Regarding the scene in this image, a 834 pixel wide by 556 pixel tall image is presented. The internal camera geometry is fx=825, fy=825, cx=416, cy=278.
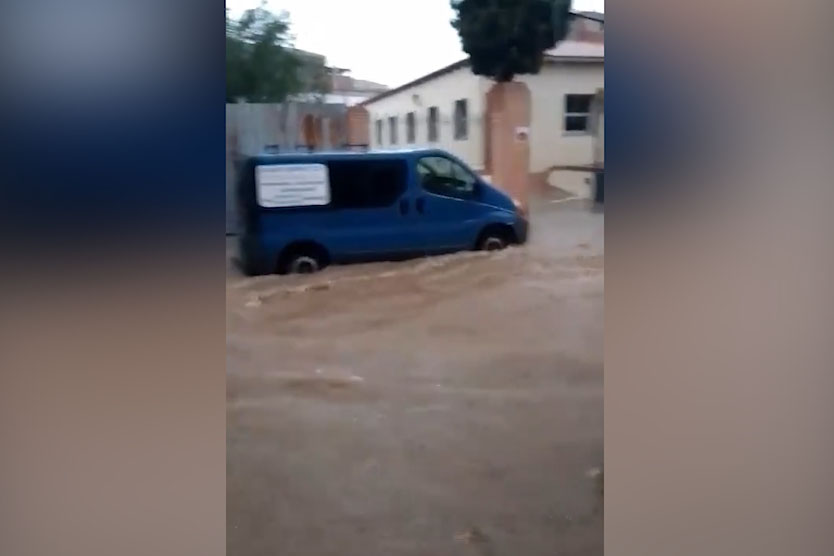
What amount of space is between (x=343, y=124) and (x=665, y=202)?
0.56m

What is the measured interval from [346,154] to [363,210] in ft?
0.32

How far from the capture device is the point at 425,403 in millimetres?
1385

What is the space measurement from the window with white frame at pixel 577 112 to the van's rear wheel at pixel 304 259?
460 millimetres

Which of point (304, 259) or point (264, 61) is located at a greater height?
point (264, 61)

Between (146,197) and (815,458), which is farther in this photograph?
(815,458)

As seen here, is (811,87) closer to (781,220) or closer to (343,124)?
(781,220)

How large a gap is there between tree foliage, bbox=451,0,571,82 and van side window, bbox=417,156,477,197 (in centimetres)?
16

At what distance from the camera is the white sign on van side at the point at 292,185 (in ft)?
4.42

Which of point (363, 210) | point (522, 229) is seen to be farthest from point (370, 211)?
point (522, 229)

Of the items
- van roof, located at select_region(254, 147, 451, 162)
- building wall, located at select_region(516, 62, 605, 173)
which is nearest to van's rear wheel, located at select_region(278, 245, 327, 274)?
van roof, located at select_region(254, 147, 451, 162)

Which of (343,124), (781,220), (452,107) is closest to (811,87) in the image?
(781,220)

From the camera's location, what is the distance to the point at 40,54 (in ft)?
4.29

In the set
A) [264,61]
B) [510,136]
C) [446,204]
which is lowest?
[446,204]

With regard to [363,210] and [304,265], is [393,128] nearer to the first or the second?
[363,210]
